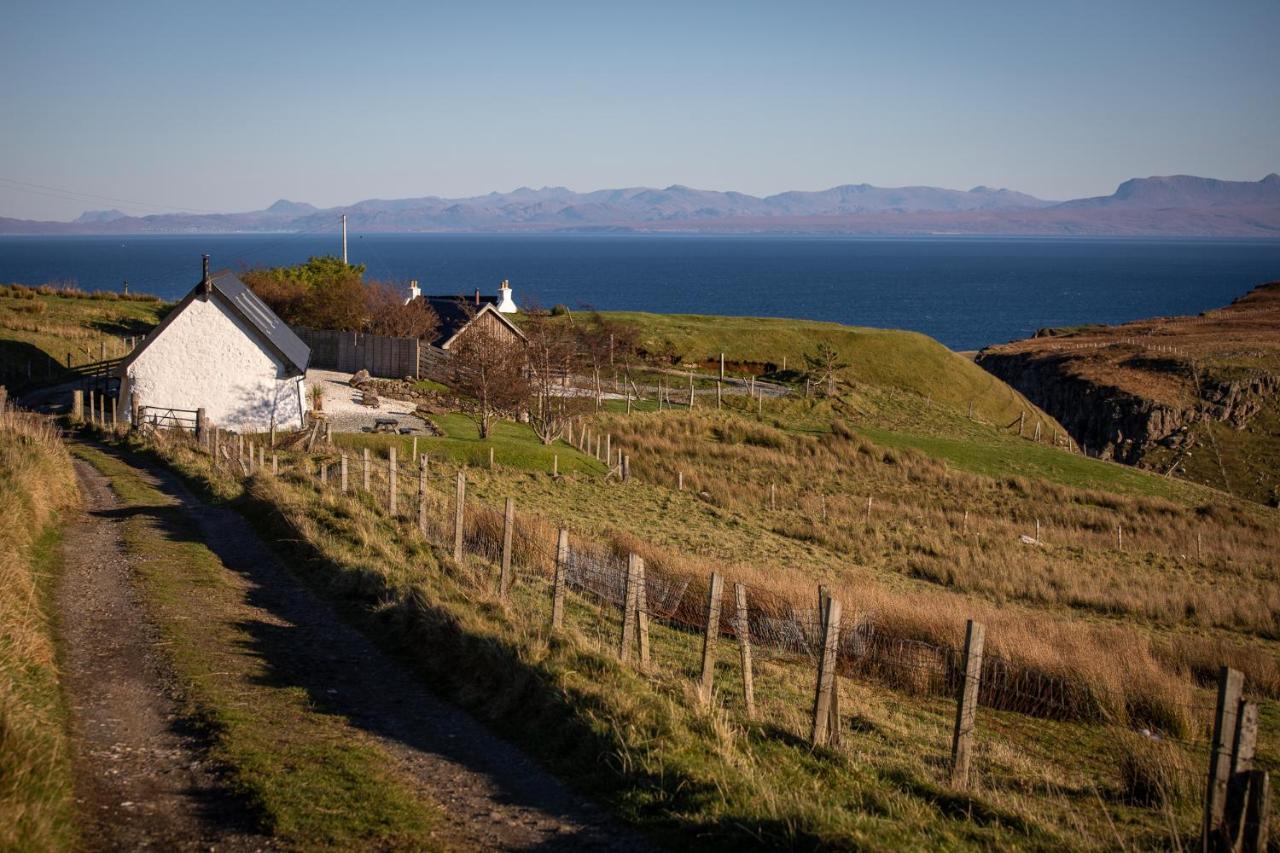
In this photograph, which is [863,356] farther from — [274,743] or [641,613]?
[274,743]

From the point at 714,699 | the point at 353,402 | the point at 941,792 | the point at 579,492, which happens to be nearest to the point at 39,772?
the point at 714,699

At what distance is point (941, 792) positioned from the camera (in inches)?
356

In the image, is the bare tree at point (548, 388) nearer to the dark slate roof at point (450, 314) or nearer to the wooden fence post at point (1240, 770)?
the dark slate roof at point (450, 314)

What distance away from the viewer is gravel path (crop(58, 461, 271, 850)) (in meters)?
7.69

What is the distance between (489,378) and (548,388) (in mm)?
6205

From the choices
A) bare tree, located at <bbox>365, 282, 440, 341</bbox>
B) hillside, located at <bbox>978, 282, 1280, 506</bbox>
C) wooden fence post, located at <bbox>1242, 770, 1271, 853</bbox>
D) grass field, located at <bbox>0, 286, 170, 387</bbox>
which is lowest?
hillside, located at <bbox>978, 282, 1280, 506</bbox>

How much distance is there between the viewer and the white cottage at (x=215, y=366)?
38.5 meters

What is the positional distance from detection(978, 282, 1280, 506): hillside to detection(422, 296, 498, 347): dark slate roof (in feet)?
124

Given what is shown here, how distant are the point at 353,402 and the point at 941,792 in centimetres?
4079

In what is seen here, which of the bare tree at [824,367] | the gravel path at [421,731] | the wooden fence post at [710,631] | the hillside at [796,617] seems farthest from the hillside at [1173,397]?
the gravel path at [421,731]

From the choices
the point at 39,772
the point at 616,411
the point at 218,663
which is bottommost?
the point at 616,411

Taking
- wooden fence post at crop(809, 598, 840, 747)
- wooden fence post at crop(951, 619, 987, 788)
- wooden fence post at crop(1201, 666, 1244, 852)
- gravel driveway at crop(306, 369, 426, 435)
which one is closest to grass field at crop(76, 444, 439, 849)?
wooden fence post at crop(809, 598, 840, 747)

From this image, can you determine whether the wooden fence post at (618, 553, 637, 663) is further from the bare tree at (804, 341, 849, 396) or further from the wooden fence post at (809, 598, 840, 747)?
the bare tree at (804, 341, 849, 396)

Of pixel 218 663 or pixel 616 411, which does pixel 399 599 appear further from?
pixel 616 411
